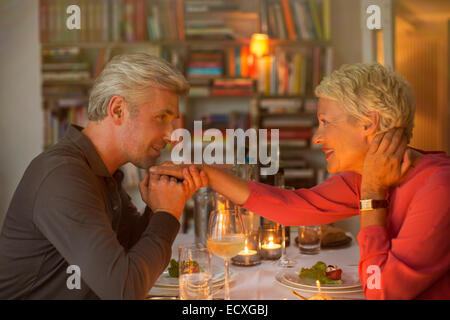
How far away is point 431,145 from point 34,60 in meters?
5.24

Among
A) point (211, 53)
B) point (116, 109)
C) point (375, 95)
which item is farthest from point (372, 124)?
point (211, 53)

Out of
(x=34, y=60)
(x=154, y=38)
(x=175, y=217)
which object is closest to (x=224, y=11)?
(x=154, y=38)

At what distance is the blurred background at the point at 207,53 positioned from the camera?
3818 mm

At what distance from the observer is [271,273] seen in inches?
55.1

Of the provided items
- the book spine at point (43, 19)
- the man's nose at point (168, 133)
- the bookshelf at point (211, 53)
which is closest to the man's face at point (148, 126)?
the man's nose at point (168, 133)

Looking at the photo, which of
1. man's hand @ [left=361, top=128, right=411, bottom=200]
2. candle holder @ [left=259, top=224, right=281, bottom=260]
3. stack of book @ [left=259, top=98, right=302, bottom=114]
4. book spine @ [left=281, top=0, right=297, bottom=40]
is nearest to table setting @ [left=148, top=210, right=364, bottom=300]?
candle holder @ [left=259, top=224, right=281, bottom=260]

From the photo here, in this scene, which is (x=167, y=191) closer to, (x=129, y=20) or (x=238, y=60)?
(x=238, y=60)

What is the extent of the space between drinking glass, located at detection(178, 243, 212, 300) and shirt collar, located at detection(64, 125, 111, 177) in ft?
1.08

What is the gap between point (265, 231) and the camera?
158cm

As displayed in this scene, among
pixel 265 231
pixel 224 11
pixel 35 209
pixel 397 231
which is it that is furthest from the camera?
pixel 224 11

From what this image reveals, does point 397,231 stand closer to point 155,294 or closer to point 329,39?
point 155,294

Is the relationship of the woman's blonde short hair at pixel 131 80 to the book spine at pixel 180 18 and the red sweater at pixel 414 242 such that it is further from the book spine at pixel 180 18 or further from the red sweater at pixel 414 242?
the book spine at pixel 180 18

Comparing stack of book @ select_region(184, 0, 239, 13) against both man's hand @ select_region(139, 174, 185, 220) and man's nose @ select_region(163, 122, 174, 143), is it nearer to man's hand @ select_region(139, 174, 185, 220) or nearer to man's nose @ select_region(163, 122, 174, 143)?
man's nose @ select_region(163, 122, 174, 143)

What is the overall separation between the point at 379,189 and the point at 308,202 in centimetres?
38
